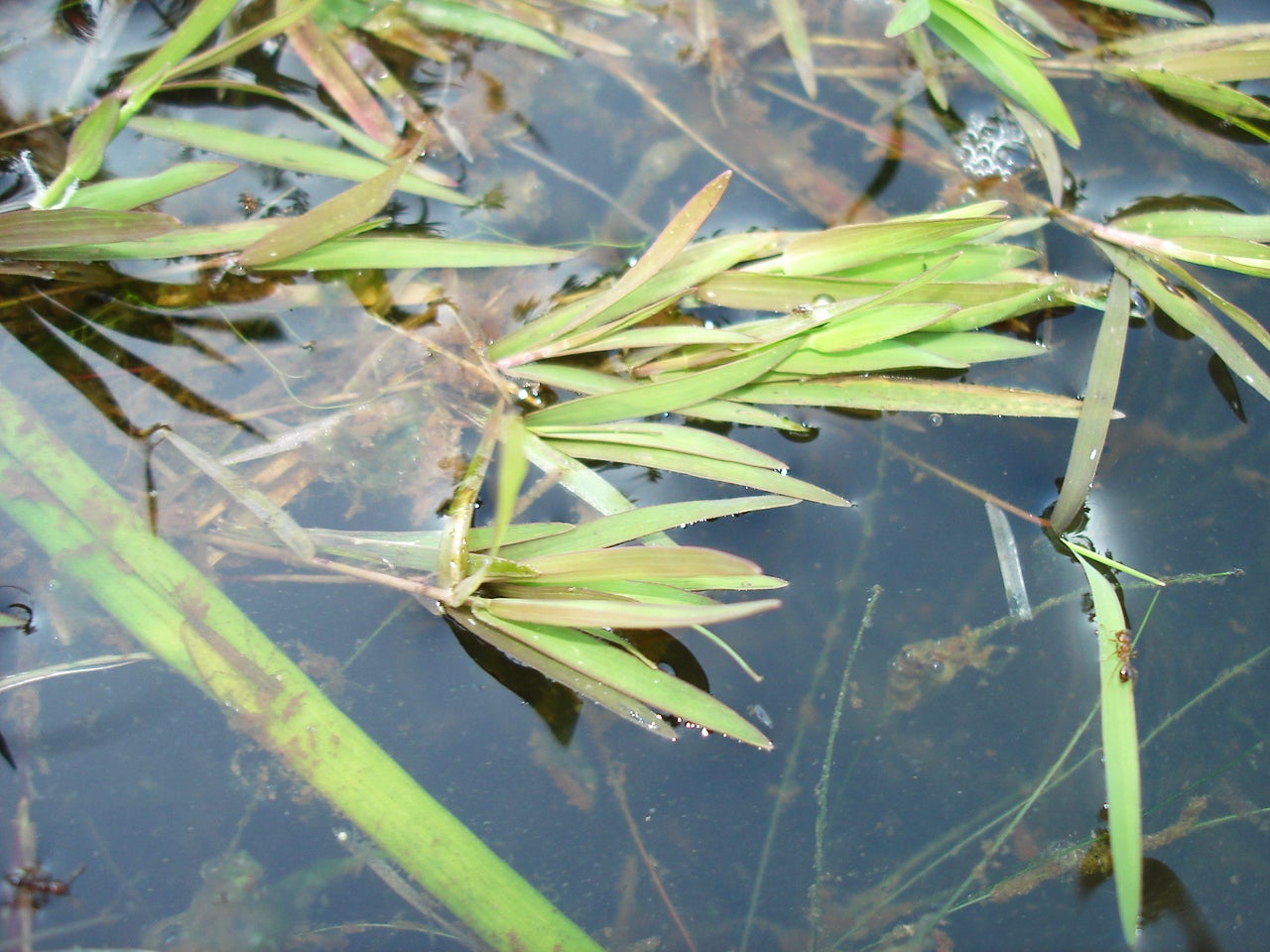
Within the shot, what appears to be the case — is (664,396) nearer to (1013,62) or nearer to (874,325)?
(874,325)

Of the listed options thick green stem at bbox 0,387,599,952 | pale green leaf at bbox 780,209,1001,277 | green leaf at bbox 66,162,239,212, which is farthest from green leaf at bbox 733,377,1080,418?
green leaf at bbox 66,162,239,212

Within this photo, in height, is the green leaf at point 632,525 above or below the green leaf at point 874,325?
below

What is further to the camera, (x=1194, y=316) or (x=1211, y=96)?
(x=1211, y=96)

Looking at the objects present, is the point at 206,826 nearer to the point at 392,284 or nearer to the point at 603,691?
the point at 603,691

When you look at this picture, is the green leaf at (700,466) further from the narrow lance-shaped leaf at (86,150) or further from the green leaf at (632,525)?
the narrow lance-shaped leaf at (86,150)

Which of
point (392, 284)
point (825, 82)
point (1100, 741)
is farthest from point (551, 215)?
point (1100, 741)

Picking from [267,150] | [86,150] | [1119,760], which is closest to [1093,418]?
[1119,760]

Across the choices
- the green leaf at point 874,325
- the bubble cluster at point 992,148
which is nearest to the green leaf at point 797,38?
the bubble cluster at point 992,148
